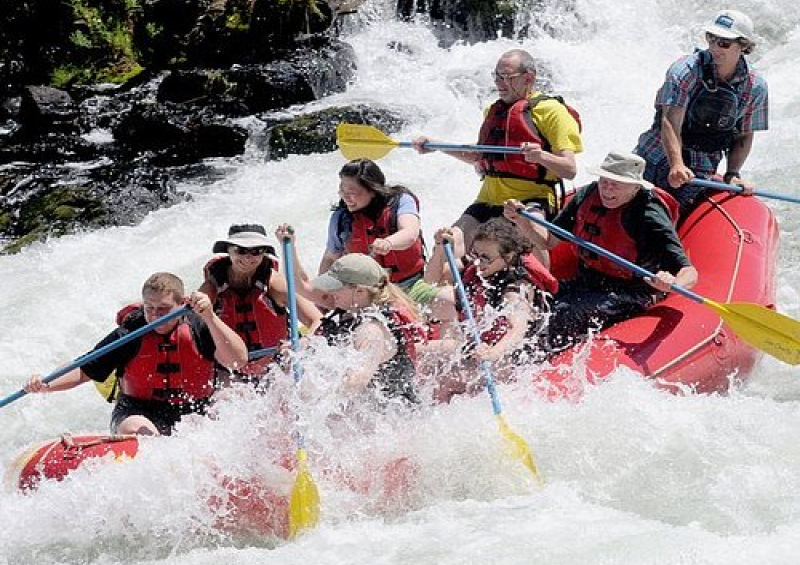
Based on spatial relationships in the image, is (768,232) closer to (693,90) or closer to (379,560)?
(693,90)

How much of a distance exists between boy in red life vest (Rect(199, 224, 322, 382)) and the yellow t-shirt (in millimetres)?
1304

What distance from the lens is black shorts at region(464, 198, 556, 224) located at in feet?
19.0

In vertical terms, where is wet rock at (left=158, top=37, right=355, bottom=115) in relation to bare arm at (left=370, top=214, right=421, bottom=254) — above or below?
below

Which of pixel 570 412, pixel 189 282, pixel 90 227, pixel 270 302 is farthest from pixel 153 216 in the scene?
pixel 570 412

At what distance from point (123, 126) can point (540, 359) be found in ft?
24.2

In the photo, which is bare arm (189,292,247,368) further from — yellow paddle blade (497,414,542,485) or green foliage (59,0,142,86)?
green foliage (59,0,142,86)

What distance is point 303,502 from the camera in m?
4.13

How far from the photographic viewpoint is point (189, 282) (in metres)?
8.23

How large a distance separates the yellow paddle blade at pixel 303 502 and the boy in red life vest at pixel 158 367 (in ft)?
2.25

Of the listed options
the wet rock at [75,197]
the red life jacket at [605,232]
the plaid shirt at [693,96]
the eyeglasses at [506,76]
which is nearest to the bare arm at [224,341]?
the red life jacket at [605,232]

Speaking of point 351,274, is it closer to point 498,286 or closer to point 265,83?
point 498,286

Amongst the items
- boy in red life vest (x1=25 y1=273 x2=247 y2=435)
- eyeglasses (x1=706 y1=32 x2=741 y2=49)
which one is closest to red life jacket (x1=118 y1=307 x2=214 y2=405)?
boy in red life vest (x1=25 y1=273 x2=247 y2=435)

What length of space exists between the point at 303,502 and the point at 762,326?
6.83ft

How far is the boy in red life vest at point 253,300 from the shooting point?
4.97 metres
